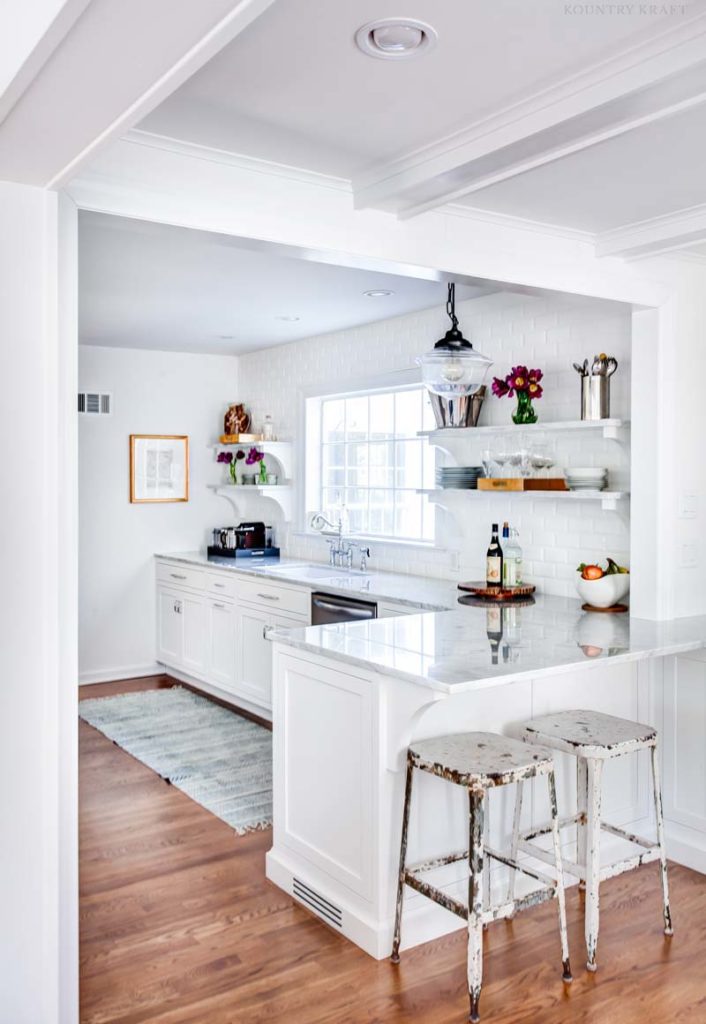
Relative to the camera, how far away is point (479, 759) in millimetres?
2645

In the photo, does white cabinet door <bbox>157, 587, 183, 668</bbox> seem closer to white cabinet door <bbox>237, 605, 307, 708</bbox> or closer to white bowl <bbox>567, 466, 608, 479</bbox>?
white cabinet door <bbox>237, 605, 307, 708</bbox>

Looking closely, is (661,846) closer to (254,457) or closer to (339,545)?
(339,545)

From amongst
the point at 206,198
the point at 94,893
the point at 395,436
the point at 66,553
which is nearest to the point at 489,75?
the point at 206,198

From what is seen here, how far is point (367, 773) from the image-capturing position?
285 cm

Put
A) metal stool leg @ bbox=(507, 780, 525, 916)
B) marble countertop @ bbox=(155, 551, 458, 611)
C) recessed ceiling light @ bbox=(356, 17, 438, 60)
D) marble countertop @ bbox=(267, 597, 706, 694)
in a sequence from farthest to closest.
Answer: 1. marble countertop @ bbox=(155, 551, 458, 611)
2. metal stool leg @ bbox=(507, 780, 525, 916)
3. marble countertop @ bbox=(267, 597, 706, 694)
4. recessed ceiling light @ bbox=(356, 17, 438, 60)

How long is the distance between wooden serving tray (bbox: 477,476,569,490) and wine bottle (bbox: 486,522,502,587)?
0.88 ft

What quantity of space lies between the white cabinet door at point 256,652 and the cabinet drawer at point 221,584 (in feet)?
0.51

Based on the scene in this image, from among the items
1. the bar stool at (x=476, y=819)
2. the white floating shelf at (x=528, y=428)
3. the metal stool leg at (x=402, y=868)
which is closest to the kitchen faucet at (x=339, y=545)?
the white floating shelf at (x=528, y=428)

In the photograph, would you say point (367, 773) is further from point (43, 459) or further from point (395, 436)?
point (395, 436)

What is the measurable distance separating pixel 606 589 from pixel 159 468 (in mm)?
3944

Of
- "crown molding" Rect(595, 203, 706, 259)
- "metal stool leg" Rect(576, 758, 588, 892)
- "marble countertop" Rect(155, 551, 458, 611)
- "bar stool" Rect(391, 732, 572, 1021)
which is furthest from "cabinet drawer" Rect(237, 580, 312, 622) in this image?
"crown molding" Rect(595, 203, 706, 259)

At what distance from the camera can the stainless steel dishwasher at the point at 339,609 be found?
449cm

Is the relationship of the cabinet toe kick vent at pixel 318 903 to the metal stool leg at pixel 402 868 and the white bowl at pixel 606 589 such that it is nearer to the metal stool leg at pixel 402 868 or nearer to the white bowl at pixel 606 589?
the metal stool leg at pixel 402 868

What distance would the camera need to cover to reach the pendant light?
3672mm
